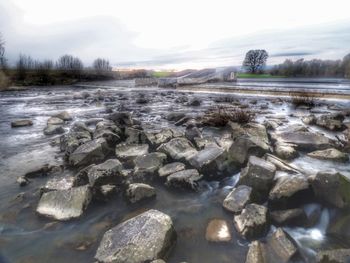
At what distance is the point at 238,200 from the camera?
4.58 metres

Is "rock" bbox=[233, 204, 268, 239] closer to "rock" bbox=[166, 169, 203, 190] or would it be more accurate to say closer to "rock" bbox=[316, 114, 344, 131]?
"rock" bbox=[166, 169, 203, 190]

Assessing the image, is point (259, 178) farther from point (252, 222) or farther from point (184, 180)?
point (184, 180)

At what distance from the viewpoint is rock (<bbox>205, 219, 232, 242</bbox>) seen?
4.02 metres

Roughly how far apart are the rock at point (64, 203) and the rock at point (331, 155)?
5.84 m

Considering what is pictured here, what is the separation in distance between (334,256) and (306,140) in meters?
5.17

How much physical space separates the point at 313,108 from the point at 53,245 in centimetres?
1809

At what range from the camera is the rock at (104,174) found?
526 centimetres

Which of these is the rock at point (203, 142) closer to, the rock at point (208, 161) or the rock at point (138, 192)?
the rock at point (208, 161)

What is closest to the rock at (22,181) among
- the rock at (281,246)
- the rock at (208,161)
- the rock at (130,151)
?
the rock at (130,151)

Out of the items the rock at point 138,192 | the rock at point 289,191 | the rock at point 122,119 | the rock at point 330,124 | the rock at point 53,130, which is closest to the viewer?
the rock at point 289,191

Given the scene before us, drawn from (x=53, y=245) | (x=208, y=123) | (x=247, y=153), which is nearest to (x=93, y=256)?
(x=53, y=245)

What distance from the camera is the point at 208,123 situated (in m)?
11.9

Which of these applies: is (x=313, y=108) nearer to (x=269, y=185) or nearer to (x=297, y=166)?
(x=297, y=166)

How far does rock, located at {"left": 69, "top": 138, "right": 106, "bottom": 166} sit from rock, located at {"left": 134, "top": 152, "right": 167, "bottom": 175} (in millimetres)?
1226
